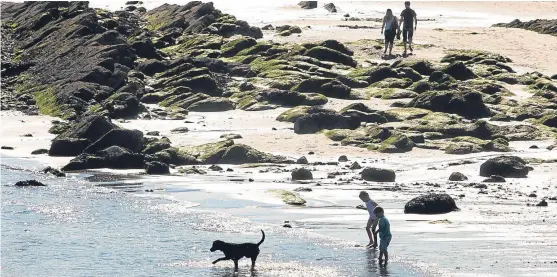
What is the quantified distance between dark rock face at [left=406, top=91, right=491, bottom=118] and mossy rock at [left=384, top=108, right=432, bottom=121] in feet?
2.57

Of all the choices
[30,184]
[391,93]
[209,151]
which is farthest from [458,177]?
[391,93]

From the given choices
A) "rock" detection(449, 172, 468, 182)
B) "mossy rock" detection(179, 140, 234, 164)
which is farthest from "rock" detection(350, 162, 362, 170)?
"mossy rock" detection(179, 140, 234, 164)

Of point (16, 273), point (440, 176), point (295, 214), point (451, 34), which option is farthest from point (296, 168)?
point (451, 34)

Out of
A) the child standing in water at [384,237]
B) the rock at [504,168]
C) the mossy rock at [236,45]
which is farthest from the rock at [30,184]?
the mossy rock at [236,45]

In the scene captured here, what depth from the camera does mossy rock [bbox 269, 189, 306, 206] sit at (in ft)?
99.2

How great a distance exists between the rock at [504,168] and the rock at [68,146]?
14.6 metres

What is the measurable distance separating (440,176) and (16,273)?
1486cm

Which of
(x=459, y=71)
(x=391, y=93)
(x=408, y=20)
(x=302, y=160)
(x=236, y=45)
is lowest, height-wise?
(x=302, y=160)

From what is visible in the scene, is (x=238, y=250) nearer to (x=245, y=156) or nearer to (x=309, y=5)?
(x=245, y=156)

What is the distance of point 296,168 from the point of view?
36219 millimetres

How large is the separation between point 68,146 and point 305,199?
13349 millimetres

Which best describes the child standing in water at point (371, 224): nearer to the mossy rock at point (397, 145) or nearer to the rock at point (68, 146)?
the mossy rock at point (397, 145)

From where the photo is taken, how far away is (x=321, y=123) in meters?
42.7

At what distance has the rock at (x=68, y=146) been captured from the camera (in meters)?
41.4
